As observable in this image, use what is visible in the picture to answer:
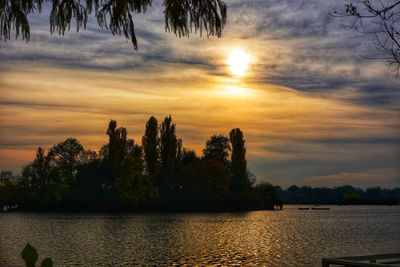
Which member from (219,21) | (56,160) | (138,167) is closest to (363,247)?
(219,21)

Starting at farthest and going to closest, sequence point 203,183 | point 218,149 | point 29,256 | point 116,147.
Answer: point 218,149, point 203,183, point 116,147, point 29,256

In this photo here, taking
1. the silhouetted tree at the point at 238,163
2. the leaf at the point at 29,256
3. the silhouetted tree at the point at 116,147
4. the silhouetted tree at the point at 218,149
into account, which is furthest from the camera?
the silhouetted tree at the point at 218,149

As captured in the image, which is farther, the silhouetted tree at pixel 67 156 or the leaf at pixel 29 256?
the silhouetted tree at pixel 67 156

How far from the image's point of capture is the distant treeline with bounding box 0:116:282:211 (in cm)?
10862

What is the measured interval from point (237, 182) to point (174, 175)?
14147 millimetres

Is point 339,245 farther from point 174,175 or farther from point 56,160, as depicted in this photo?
point 56,160

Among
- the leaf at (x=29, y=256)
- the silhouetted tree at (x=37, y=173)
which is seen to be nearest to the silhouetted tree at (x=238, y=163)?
the silhouetted tree at (x=37, y=173)

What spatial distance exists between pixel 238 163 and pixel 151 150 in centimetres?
1932

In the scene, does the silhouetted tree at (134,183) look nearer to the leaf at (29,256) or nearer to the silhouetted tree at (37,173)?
the silhouetted tree at (37,173)

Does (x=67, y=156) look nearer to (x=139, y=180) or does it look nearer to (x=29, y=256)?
(x=139, y=180)

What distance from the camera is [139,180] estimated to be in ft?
354

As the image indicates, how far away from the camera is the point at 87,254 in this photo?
39.3 meters

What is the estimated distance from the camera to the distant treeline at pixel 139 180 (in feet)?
356

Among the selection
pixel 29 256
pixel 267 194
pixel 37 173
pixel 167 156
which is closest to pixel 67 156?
pixel 37 173
